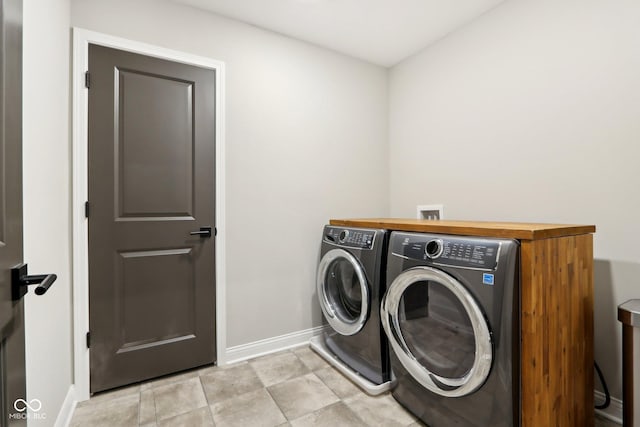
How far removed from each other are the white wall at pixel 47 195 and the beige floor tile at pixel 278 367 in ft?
3.49

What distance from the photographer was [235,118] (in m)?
2.15

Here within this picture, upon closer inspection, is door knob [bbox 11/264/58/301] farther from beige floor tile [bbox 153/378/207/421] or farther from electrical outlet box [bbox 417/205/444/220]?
electrical outlet box [bbox 417/205/444/220]

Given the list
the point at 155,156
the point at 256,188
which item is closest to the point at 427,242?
the point at 256,188

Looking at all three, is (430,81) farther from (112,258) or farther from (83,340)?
(83,340)

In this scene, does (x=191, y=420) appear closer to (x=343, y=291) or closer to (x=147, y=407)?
(x=147, y=407)

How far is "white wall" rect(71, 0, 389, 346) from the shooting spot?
2031 millimetres

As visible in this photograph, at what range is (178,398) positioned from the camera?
1706mm

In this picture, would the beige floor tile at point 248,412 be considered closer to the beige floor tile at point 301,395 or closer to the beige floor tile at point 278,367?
the beige floor tile at point 301,395

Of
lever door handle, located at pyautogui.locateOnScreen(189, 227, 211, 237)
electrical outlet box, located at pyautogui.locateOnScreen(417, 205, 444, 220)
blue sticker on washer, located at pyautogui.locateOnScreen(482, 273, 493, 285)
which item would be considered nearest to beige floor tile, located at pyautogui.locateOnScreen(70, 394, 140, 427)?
lever door handle, located at pyautogui.locateOnScreen(189, 227, 211, 237)

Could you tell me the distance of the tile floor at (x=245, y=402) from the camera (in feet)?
4.99

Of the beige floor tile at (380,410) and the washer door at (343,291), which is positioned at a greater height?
the washer door at (343,291)

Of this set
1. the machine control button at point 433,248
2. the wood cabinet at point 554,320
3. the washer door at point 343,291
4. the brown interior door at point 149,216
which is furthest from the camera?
the washer door at point 343,291

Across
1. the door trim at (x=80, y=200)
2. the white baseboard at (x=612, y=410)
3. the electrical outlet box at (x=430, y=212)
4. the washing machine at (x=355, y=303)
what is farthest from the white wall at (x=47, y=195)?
the white baseboard at (x=612, y=410)

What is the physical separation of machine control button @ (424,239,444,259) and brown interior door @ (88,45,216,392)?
145 cm
